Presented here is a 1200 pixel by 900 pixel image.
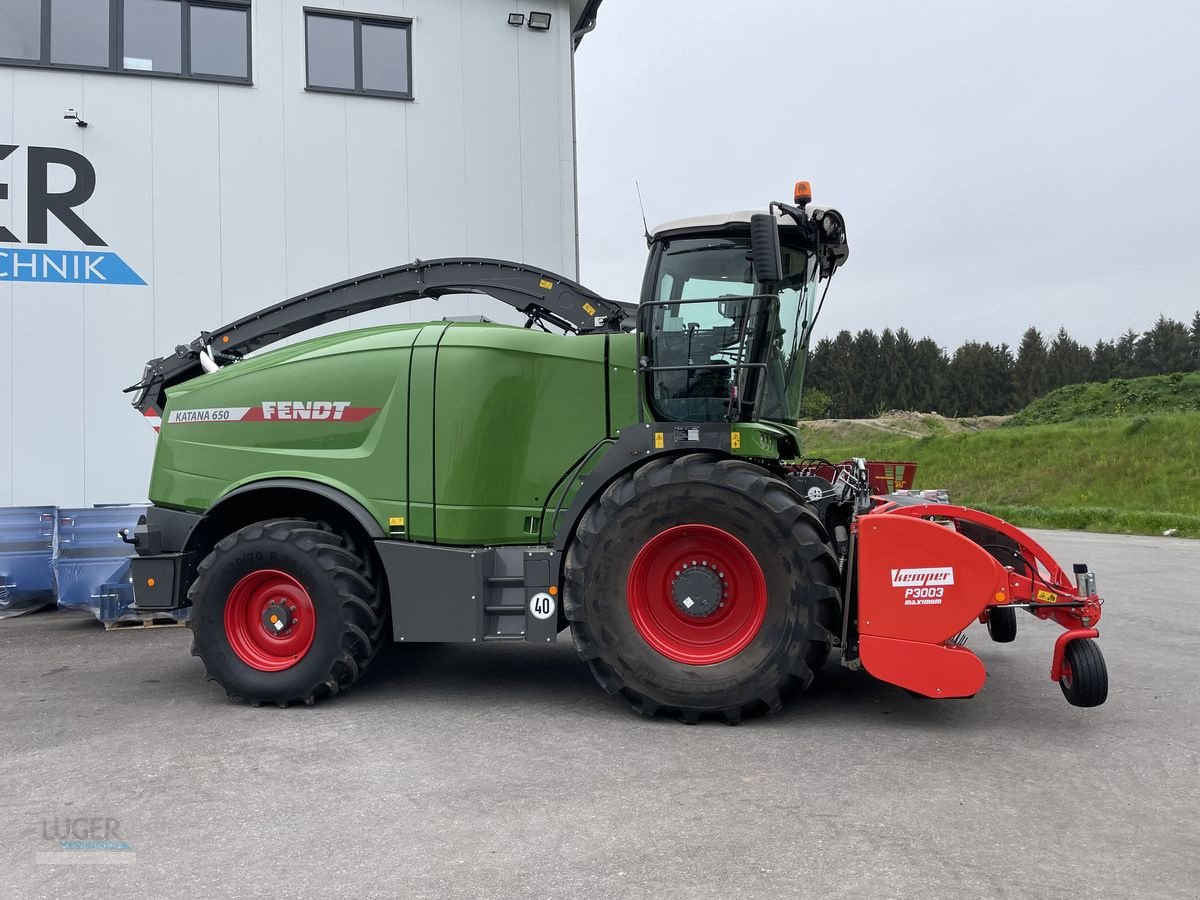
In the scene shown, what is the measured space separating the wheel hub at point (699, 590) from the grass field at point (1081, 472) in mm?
15431

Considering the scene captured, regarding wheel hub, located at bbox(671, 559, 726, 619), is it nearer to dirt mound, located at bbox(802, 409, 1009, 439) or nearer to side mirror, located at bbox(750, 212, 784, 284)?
side mirror, located at bbox(750, 212, 784, 284)

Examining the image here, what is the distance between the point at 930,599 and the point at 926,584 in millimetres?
78

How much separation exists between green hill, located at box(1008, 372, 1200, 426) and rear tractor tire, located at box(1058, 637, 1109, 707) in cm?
3270

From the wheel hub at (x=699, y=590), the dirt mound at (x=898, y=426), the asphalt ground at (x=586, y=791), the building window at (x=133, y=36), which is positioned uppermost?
the building window at (x=133, y=36)

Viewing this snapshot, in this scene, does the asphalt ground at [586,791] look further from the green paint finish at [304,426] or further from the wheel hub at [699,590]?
the green paint finish at [304,426]

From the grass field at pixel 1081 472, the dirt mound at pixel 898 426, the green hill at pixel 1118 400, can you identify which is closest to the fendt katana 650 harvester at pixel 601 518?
the grass field at pixel 1081 472

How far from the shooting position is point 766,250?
487cm

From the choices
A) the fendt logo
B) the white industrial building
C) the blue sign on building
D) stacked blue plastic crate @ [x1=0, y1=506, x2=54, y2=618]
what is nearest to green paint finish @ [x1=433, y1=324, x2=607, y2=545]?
the fendt logo

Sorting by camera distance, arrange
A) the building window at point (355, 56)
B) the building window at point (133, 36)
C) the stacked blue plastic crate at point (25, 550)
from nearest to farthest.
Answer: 1. the stacked blue plastic crate at point (25, 550)
2. the building window at point (133, 36)
3. the building window at point (355, 56)

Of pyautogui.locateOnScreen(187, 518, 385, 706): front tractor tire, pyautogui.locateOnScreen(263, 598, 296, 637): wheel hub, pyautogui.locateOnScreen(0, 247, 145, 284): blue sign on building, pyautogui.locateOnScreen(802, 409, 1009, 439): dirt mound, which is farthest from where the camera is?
pyautogui.locateOnScreen(802, 409, 1009, 439): dirt mound

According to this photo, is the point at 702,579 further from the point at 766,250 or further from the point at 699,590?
the point at 766,250

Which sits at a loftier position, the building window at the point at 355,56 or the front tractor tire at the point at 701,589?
the building window at the point at 355,56

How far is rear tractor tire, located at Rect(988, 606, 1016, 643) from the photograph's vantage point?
21.0 ft

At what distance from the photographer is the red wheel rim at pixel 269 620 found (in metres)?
5.62
